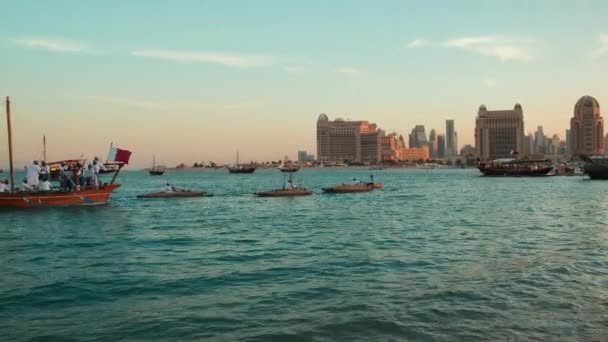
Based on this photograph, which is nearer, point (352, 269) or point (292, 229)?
point (352, 269)

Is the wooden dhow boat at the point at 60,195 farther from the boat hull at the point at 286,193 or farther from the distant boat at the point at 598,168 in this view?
the distant boat at the point at 598,168

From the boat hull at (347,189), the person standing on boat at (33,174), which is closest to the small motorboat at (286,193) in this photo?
the boat hull at (347,189)

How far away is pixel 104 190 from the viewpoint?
4588cm

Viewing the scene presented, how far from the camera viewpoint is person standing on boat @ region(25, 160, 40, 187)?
137 feet

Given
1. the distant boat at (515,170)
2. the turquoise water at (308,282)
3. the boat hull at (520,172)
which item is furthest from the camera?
the distant boat at (515,170)

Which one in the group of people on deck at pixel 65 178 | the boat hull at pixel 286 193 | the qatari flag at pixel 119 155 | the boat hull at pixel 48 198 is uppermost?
the qatari flag at pixel 119 155

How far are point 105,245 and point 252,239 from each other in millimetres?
6412

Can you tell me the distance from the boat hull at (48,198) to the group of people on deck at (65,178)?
25.9 inches

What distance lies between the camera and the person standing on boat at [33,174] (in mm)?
41625

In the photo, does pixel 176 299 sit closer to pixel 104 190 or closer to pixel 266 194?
pixel 104 190

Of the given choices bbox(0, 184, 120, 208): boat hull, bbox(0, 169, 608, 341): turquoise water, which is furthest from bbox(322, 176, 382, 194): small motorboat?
bbox(0, 169, 608, 341): turquoise water

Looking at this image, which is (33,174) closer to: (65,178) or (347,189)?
(65,178)

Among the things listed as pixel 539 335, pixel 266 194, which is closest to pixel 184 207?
pixel 266 194

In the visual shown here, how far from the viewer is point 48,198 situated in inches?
1683
